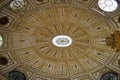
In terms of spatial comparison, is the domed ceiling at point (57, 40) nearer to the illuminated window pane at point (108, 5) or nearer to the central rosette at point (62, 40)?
the central rosette at point (62, 40)

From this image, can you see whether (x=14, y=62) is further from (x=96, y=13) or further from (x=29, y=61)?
(x=96, y=13)

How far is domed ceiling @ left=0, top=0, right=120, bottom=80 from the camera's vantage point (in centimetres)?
2714

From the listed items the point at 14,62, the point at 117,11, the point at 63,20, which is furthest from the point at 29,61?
the point at 117,11

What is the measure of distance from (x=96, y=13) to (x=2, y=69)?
6437 millimetres

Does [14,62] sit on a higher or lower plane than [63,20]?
lower

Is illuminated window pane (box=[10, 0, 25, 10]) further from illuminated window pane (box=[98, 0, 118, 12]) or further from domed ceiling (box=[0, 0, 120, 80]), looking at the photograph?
illuminated window pane (box=[98, 0, 118, 12])

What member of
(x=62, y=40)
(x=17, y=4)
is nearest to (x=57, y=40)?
(x=62, y=40)

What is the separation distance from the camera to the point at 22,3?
2684 centimetres

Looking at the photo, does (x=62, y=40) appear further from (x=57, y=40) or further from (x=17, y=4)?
(x=17, y=4)

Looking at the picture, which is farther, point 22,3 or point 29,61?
point 29,61

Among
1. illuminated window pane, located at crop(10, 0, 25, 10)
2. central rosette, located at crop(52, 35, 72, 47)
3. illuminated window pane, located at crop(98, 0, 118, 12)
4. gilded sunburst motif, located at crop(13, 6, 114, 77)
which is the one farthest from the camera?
central rosette, located at crop(52, 35, 72, 47)

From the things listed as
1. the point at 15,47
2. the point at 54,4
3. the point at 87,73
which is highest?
the point at 54,4

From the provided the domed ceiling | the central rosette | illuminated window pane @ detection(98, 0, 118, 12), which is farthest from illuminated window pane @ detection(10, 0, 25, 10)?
illuminated window pane @ detection(98, 0, 118, 12)

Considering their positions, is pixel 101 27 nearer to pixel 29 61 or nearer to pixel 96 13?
pixel 96 13
